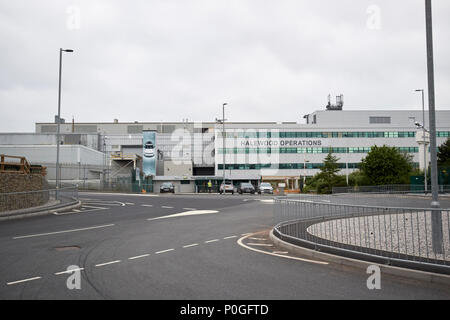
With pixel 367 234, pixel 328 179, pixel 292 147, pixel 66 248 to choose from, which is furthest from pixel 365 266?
pixel 292 147

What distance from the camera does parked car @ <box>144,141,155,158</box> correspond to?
6216 centimetres

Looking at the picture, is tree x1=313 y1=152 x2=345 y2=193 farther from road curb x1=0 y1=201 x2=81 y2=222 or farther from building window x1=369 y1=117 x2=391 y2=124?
building window x1=369 y1=117 x2=391 y2=124

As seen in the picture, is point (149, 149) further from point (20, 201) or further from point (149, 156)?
point (20, 201)

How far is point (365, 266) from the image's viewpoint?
7.06 meters

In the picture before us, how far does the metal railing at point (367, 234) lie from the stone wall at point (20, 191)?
45.0 ft

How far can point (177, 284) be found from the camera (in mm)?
6000

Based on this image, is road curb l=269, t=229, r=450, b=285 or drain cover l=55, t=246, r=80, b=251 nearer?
road curb l=269, t=229, r=450, b=285

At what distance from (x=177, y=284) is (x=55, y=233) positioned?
7954mm

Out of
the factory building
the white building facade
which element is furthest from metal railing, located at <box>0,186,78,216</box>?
the white building facade

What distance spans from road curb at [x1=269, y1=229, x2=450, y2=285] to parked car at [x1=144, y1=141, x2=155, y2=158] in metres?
54.9

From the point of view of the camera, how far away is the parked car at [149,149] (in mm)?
62156

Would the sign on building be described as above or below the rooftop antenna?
below

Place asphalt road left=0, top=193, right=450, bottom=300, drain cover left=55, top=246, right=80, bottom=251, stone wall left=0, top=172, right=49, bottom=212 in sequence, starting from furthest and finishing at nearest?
stone wall left=0, top=172, right=49, bottom=212
drain cover left=55, top=246, right=80, bottom=251
asphalt road left=0, top=193, right=450, bottom=300

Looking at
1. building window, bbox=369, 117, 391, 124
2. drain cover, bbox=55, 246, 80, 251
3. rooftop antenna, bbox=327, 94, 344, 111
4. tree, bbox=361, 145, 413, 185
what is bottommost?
drain cover, bbox=55, 246, 80, 251
